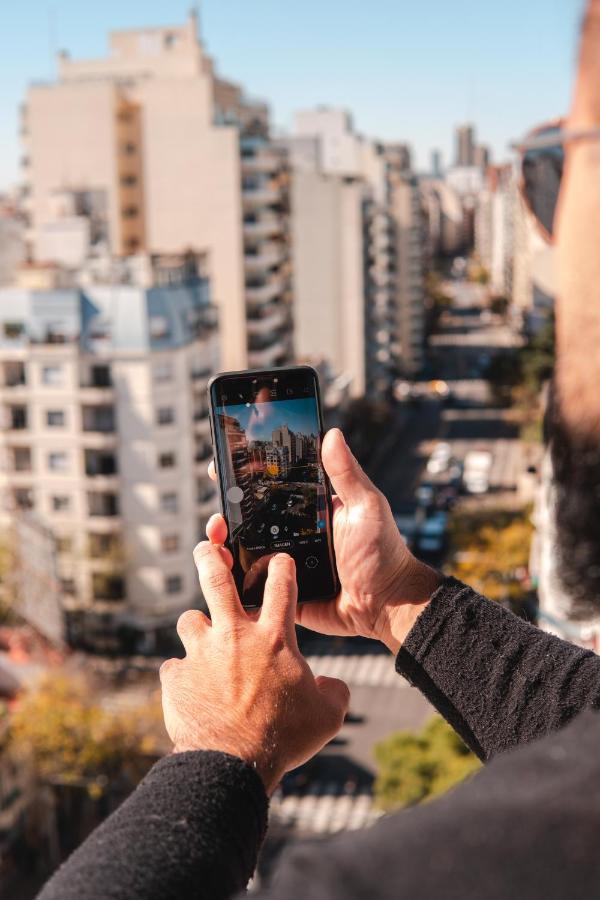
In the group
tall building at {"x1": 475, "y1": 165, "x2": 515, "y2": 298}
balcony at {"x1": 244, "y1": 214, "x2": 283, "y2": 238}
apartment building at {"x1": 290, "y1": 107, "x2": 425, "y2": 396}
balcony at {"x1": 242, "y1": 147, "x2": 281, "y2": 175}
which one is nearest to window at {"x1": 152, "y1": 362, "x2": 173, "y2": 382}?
balcony at {"x1": 244, "y1": 214, "x2": 283, "y2": 238}

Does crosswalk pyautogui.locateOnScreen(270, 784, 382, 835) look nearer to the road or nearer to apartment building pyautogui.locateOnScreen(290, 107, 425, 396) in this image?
the road

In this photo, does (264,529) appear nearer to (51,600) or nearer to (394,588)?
(394,588)

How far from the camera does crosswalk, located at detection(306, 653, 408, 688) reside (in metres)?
20.4

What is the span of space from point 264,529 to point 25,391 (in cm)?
1956

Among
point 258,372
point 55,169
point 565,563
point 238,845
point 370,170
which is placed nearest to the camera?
point 565,563

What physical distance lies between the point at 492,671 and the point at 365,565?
376mm

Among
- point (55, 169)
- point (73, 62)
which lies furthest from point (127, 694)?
point (73, 62)

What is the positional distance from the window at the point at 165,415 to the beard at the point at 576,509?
19.7 meters

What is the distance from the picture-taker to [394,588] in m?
2.00

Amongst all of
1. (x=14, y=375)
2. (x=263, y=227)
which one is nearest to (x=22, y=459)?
(x=14, y=375)

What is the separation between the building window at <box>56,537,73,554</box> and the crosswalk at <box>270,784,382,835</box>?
288 inches

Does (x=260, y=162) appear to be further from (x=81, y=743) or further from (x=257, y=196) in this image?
(x=81, y=743)

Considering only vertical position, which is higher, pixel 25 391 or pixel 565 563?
pixel 565 563

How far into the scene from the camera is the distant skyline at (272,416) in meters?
2.11
